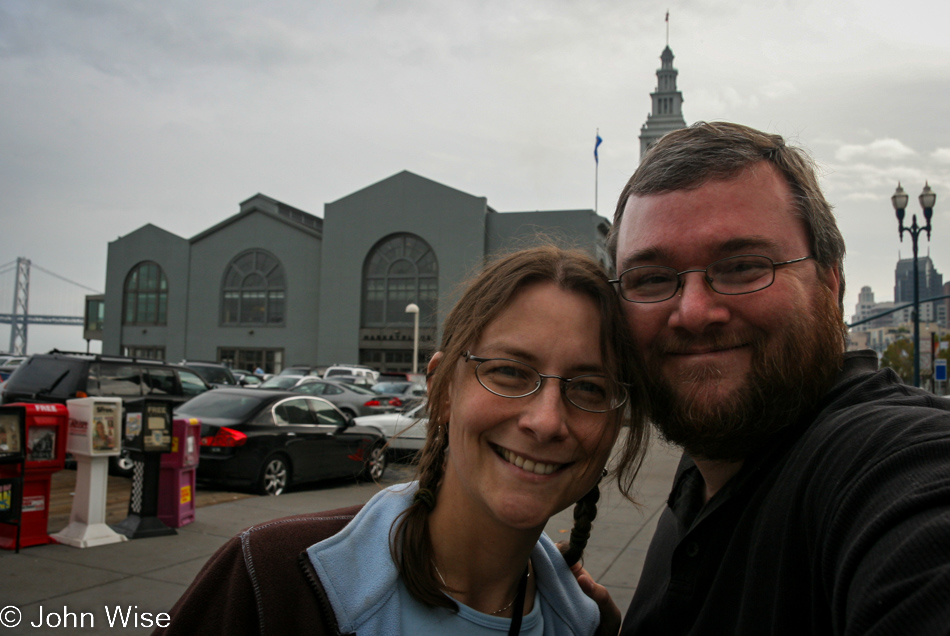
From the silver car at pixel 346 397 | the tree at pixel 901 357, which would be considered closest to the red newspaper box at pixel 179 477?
the silver car at pixel 346 397

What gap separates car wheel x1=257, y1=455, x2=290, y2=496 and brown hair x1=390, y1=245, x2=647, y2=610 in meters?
8.40

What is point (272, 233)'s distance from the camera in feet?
201

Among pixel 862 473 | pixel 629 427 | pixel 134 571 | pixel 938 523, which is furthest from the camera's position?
pixel 134 571

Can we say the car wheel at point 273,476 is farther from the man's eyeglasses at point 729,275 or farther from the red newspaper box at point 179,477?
the man's eyeglasses at point 729,275

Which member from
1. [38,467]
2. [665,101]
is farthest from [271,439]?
[665,101]

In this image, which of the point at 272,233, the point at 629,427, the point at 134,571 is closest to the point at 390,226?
the point at 272,233

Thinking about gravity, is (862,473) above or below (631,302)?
below

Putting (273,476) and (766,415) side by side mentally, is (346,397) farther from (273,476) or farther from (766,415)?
(766,415)

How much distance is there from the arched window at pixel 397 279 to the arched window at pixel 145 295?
2188 cm

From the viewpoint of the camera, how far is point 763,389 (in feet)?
4.99

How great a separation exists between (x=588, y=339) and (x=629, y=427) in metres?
0.43

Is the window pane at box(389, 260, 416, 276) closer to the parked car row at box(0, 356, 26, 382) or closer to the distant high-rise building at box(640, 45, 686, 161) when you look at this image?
the parked car row at box(0, 356, 26, 382)

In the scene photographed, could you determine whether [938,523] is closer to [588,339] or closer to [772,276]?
[772,276]

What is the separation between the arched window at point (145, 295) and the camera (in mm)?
64875
